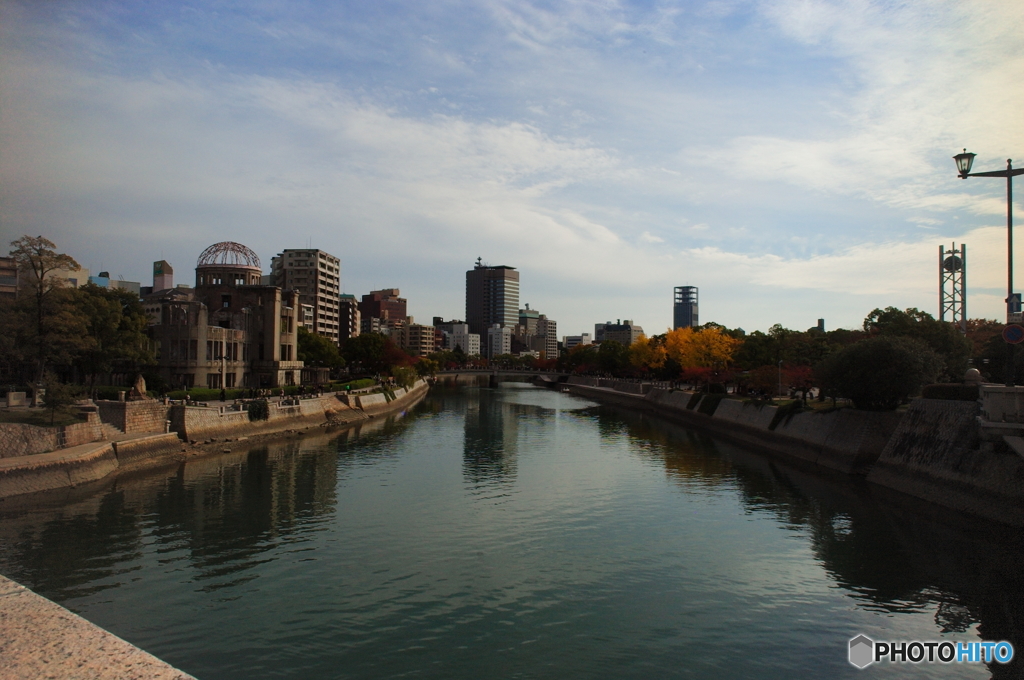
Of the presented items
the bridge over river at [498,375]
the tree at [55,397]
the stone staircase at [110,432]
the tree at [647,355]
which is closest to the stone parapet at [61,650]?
the tree at [55,397]

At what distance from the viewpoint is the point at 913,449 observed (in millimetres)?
34812

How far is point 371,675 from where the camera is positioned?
1502 centimetres

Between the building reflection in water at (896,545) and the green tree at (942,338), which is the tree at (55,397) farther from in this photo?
the green tree at (942,338)

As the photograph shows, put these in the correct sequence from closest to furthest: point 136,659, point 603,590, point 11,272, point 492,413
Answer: point 136,659 → point 603,590 → point 11,272 → point 492,413

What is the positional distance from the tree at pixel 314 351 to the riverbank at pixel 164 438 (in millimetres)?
25141

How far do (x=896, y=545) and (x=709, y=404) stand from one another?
43.7 metres

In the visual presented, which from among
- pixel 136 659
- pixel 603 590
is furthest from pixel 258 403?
pixel 136 659

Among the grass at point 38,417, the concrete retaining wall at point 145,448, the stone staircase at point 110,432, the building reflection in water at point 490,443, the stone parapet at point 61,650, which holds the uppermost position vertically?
the grass at point 38,417

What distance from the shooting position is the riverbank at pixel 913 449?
90.2ft

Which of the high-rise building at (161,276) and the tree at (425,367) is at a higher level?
the high-rise building at (161,276)

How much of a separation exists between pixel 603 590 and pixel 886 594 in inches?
375

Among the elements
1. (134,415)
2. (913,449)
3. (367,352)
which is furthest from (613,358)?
(134,415)

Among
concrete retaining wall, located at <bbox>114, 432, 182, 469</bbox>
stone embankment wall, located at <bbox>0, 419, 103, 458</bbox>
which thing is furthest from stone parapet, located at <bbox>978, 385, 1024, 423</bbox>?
stone embankment wall, located at <bbox>0, 419, 103, 458</bbox>

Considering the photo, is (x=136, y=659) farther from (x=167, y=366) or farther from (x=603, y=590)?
(x=167, y=366)
